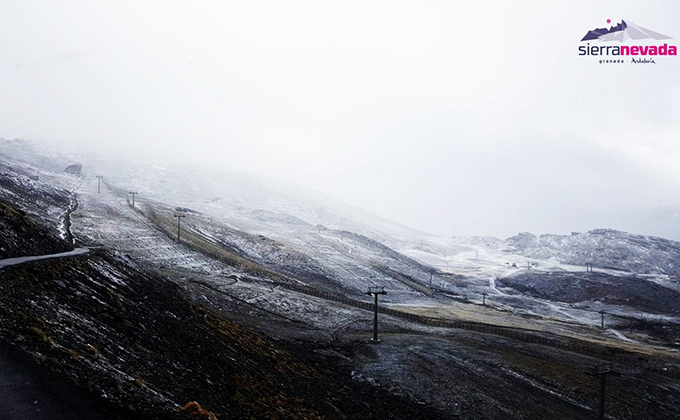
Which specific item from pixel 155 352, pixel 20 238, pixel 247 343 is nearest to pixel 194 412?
pixel 155 352

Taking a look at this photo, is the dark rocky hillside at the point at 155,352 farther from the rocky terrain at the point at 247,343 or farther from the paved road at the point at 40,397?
the paved road at the point at 40,397

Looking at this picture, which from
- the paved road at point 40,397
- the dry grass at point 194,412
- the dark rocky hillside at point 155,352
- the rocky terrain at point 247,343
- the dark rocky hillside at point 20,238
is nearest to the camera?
the paved road at point 40,397

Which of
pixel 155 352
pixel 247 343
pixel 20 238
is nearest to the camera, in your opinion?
pixel 155 352

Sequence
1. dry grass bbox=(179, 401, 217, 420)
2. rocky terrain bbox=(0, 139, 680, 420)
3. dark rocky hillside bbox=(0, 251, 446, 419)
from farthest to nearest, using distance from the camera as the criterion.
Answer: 1. rocky terrain bbox=(0, 139, 680, 420)
2. dark rocky hillside bbox=(0, 251, 446, 419)
3. dry grass bbox=(179, 401, 217, 420)

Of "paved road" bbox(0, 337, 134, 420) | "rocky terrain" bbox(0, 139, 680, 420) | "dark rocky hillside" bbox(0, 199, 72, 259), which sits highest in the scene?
"dark rocky hillside" bbox(0, 199, 72, 259)

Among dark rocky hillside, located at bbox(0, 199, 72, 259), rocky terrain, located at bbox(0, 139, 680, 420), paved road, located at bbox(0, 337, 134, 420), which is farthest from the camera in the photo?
dark rocky hillside, located at bbox(0, 199, 72, 259)

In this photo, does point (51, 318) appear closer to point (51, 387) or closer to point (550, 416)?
point (51, 387)

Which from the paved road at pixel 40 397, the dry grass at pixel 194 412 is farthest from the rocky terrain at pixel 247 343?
the dry grass at pixel 194 412

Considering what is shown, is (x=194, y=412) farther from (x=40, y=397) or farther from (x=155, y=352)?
(x=155, y=352)

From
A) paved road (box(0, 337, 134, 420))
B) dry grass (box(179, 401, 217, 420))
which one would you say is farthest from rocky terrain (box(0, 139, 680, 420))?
dry grass (box(179, 401, 217, 420))

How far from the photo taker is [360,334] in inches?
1949

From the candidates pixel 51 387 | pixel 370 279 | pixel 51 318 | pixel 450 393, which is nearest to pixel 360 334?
pixel 450 393

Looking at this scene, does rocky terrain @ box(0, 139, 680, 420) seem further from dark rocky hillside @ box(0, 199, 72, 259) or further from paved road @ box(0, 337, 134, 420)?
dark rocky hillside @ box(0, 199, 72, 259)

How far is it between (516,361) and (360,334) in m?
18.9
